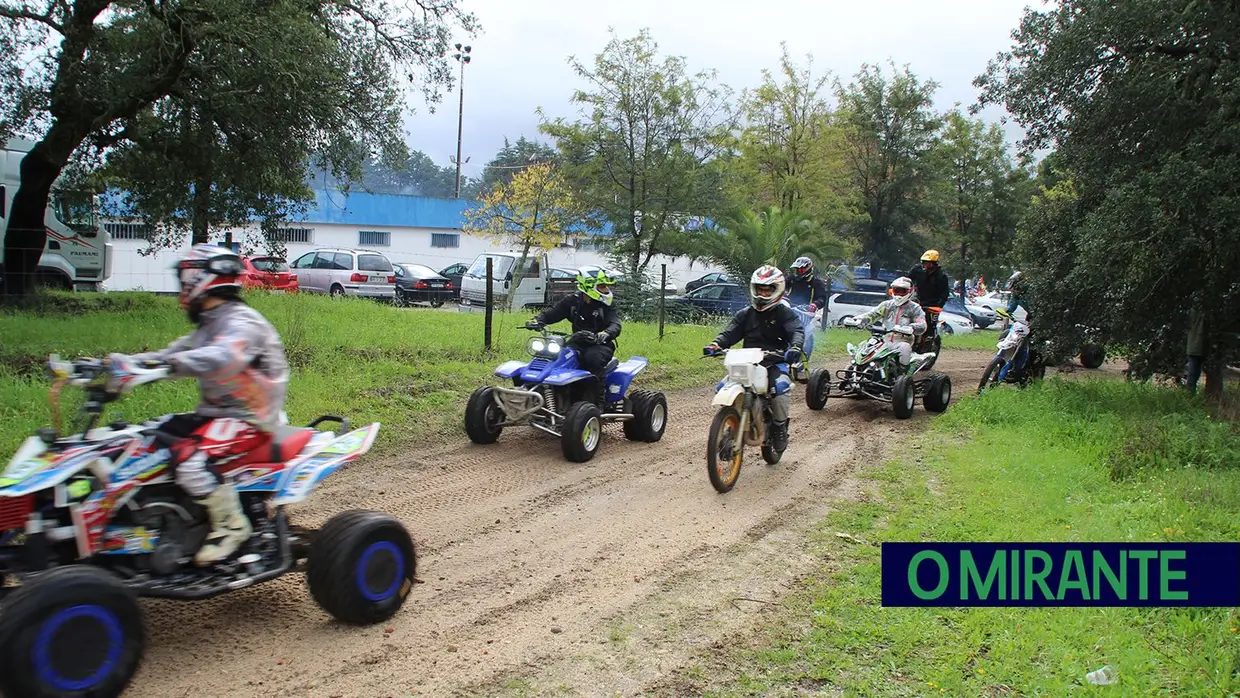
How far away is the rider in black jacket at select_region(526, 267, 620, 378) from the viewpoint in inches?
351

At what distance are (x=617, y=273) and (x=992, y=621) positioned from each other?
18.2 metres

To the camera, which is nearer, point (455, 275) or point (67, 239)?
point (67, 239)

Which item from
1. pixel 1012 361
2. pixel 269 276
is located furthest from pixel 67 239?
pixel 1012 361

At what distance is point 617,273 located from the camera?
22656 mm

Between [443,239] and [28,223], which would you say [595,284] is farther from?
[443,239]

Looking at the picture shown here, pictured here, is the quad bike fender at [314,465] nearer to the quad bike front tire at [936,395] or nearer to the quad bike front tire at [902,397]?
the quad bike front tire at [902,397]

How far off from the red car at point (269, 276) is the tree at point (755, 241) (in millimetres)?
10647

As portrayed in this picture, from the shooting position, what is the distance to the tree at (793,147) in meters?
27.7

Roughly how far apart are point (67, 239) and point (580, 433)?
16.2m

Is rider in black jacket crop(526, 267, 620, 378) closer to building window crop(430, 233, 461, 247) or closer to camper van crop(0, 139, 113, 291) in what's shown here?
camper van crop(0, 139, 113, 291)

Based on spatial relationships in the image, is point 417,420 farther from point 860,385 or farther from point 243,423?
point 860,385

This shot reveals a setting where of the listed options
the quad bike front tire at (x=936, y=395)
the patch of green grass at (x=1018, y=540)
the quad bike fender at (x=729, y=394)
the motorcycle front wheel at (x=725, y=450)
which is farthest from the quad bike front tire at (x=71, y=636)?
the quad bike front tire at (x=936, y=395)

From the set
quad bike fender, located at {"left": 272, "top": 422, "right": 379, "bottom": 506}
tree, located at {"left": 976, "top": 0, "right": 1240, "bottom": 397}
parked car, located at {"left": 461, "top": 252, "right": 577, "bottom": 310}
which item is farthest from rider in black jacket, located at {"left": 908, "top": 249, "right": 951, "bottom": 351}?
parked car, located at {"left": 461, "top": 252, "right": 577, "bottom": 310}

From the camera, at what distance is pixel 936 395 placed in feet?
39.2
